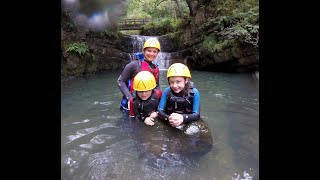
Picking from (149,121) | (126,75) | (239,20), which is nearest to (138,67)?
(126,75)

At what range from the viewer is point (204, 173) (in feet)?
12.0

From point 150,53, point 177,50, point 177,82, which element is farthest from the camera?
point 177,50

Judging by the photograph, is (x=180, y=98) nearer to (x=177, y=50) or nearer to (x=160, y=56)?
(x=160, y=56)

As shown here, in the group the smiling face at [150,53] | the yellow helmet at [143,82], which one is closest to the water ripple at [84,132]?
the yellow helmet at [143,82]

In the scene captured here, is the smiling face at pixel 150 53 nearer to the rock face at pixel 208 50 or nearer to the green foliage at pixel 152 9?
the rock face at pixel 208 50

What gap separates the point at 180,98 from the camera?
4473 millimetres

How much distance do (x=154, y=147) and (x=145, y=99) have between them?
966 millimetres

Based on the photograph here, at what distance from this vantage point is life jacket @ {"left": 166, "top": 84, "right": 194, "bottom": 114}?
4469mm

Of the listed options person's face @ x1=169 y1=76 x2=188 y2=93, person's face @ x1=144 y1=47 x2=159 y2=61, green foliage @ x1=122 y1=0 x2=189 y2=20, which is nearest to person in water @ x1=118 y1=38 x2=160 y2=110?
person's face @ x1=144 y1=47 x2=159 y2=61

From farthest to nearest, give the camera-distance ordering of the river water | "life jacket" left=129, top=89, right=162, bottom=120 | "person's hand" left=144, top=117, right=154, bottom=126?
"life jacket" left=129, top=89, right=162, bottom=120
"person's hand" left=144, top=117, right=154, bottom=126
the river water

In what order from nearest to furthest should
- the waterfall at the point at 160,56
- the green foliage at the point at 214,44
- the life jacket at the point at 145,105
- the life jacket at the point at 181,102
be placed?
the life jacket at the point at 181,102 < the life jacket at the point at 145,105 < the green foliage at the point at 214,44 < the waterfall at the point at 160,56

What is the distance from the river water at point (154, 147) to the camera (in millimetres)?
3674

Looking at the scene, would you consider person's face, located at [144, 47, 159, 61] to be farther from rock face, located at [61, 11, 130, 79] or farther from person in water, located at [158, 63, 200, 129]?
rock face, located at [61, 11, 130, 79]
